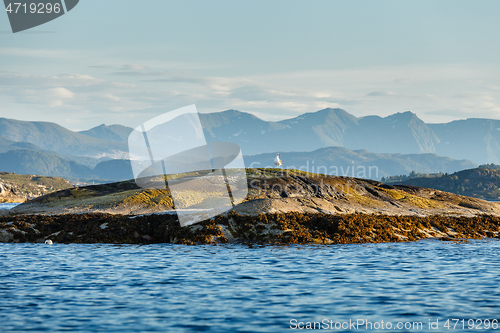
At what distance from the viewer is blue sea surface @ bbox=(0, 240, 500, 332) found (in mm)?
14367

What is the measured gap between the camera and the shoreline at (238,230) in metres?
32.8

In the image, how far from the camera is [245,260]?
25.3 metres

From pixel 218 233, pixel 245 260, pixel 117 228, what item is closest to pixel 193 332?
pixel 245 260

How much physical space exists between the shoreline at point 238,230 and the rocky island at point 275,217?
0.23 feet

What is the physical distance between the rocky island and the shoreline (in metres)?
0.07

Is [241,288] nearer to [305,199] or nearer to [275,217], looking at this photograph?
[275,217]

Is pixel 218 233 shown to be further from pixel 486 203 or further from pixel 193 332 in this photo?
pixel 486 203

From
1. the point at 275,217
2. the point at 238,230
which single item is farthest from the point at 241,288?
the point at 275,217

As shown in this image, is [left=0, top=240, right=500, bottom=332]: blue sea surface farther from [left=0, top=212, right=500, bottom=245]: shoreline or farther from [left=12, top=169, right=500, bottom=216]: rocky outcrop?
[left=12, top=169, right=500, bottom=216]: rocky outcrop

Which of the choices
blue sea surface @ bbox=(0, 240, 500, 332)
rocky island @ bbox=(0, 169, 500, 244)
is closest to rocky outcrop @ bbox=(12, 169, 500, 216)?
rocky island @ bbox=(0, 169, 500, 244)

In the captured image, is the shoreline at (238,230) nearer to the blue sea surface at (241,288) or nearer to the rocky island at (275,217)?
the rocky island at (275,217)

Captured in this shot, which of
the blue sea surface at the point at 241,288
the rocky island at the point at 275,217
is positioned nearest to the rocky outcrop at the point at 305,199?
the rocky island at the point at 275,217

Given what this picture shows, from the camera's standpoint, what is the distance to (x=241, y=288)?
741 inches

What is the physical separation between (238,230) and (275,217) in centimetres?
292
